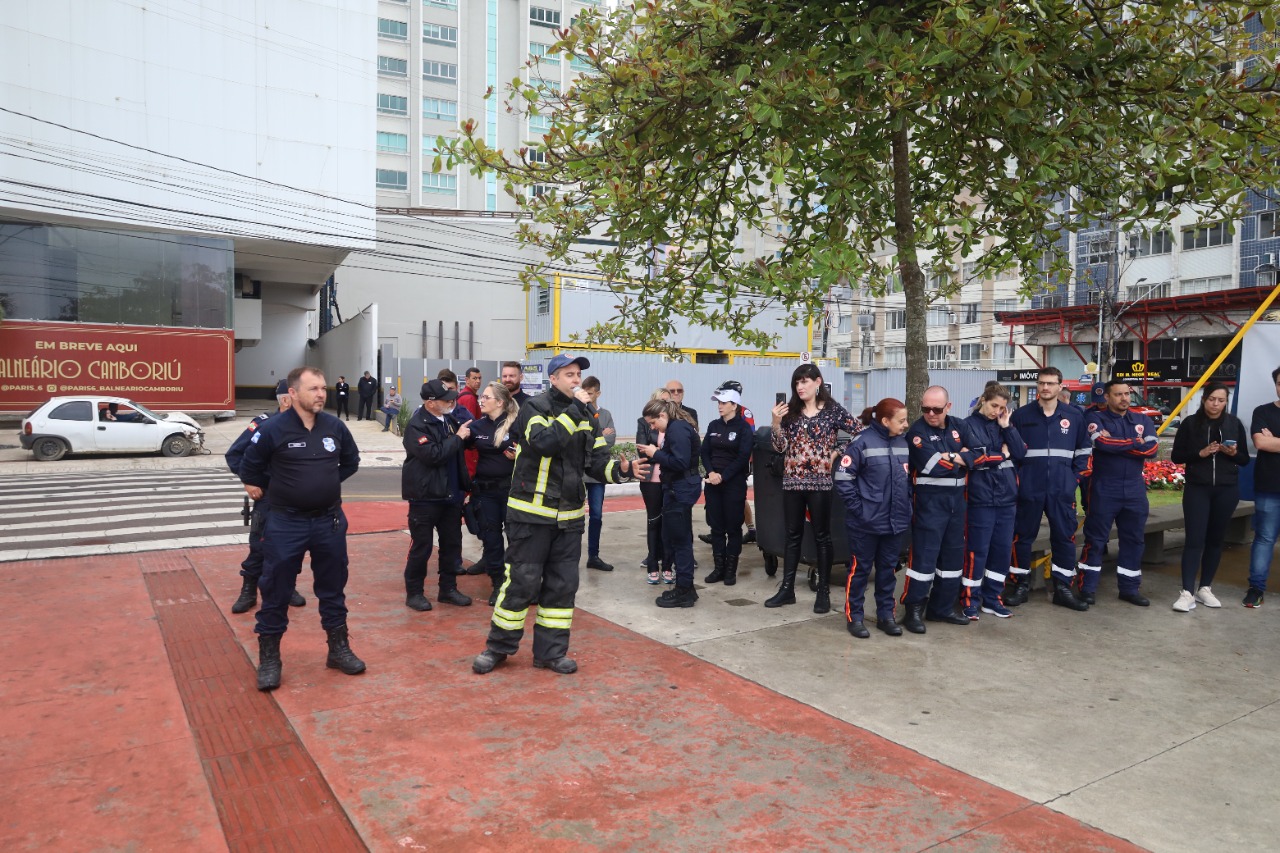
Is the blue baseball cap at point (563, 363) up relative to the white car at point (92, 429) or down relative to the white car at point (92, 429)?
up

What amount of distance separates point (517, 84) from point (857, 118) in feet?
9.23

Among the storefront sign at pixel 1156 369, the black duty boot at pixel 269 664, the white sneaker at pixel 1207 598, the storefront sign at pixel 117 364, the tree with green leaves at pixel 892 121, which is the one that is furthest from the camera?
the storefront sign at pixel 1156 369

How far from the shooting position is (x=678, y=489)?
A: 284 inches

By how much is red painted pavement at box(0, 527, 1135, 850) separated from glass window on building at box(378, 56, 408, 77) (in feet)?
183

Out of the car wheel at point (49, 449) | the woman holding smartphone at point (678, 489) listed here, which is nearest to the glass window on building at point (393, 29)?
the car wheel at point (49, 449)

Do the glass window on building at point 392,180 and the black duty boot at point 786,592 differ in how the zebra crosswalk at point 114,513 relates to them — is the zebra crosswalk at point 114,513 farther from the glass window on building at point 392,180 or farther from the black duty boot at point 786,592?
the glass window on building at point 392,180

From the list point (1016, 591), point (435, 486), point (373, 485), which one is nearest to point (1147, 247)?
point (373, 485)

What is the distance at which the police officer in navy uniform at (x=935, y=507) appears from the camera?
6.31 metres

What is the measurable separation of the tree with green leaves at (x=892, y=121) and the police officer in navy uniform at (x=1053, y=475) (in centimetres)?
138

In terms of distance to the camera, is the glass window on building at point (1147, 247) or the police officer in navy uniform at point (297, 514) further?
the glass window on building at point (1147, 247)

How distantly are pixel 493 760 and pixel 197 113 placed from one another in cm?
3125

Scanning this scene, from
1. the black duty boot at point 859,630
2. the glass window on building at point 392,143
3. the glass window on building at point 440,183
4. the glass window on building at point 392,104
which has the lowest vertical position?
the black duty boot at point 859,630

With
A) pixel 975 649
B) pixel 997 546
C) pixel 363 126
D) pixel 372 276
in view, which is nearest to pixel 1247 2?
pixel 997 546

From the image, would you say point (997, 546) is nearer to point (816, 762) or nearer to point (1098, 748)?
point (1098, 748)
